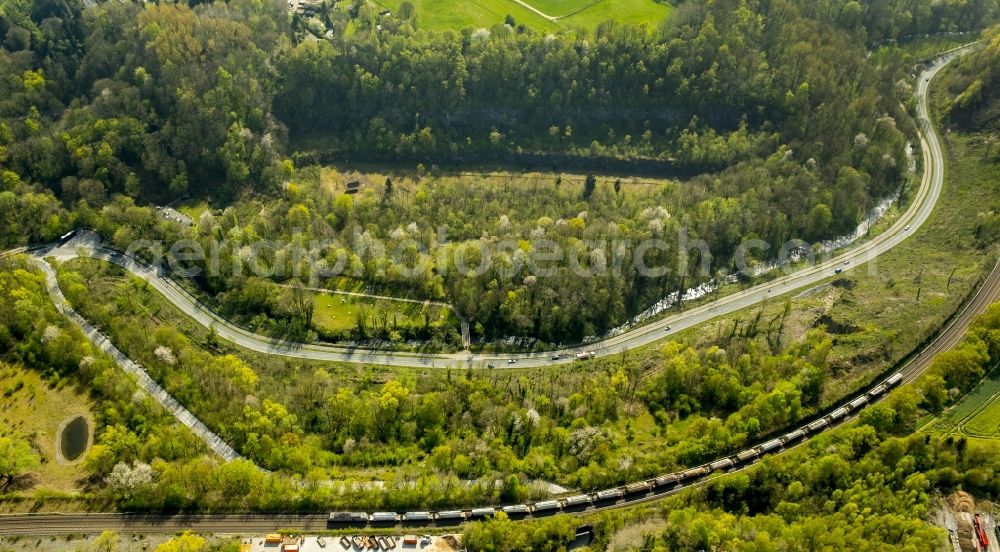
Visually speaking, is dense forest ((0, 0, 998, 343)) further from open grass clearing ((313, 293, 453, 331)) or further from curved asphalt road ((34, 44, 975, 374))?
curved asphalt road ((34, 44, 975, 374))

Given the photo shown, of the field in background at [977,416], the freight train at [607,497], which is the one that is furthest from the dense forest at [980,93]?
the freight train at [607,497]

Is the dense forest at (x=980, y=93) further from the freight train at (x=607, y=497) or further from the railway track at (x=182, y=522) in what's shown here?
the railway track at (x=182, y=522)

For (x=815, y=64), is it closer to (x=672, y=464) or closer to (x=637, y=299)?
(x=637, y=299)

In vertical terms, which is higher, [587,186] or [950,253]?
[950,253]

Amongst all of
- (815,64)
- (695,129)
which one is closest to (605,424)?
(695,129)

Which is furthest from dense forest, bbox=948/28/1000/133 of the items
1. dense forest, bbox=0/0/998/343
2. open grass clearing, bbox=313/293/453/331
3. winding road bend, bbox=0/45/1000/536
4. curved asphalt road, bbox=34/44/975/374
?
open grass clearing, bbox=313/293/453/331

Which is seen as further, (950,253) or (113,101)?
(113,101)

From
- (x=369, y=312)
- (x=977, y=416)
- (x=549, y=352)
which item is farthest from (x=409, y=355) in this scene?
(x=977, y=416)

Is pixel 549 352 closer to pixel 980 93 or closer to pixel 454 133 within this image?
pixel 454 133
